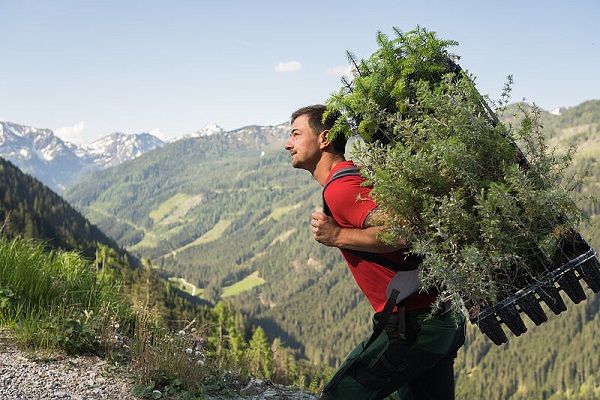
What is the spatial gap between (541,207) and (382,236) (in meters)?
1.00

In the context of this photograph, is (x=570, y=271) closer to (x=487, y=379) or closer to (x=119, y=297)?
(x=119, y=297)

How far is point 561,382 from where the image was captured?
182 metres

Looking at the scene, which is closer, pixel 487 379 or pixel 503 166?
pixel 503 166

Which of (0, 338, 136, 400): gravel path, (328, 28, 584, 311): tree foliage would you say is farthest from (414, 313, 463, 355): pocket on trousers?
(0, 338, 136, 400): gravel path

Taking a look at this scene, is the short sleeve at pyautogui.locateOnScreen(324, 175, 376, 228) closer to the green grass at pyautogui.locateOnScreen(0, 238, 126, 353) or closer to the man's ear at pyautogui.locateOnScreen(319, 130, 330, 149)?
the man's ear at pyautogui.locateOnScreen(319, 130, 330, 149)

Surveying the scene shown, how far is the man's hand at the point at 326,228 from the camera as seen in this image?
3.60 m

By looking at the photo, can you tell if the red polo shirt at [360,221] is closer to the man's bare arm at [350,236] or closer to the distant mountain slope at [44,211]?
the man's bare arm at [350,236]

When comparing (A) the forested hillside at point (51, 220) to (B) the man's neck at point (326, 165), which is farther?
(A) the forested hillside at point (51, 220)

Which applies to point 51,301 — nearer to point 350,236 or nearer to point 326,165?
point 326,165

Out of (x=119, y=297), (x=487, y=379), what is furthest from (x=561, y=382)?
(x=119, y=297)

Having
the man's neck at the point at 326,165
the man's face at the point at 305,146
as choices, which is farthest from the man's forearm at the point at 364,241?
the man's face at the point at 305,146

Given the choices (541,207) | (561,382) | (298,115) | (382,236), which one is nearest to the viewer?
(541,207)

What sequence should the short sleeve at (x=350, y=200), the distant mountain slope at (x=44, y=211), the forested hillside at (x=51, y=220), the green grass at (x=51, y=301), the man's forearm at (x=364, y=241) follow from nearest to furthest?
1. the man's forearm at (x=364, y=241)
2. the short sleeve at (x=350, y=200)
3. the green grass at (x=51, y=301)
4. the forested hillside at (x=51, y=220)
5. the distant mountain slope at (x=44, y=211)

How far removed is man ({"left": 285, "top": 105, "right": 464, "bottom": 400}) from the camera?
3580 mm
